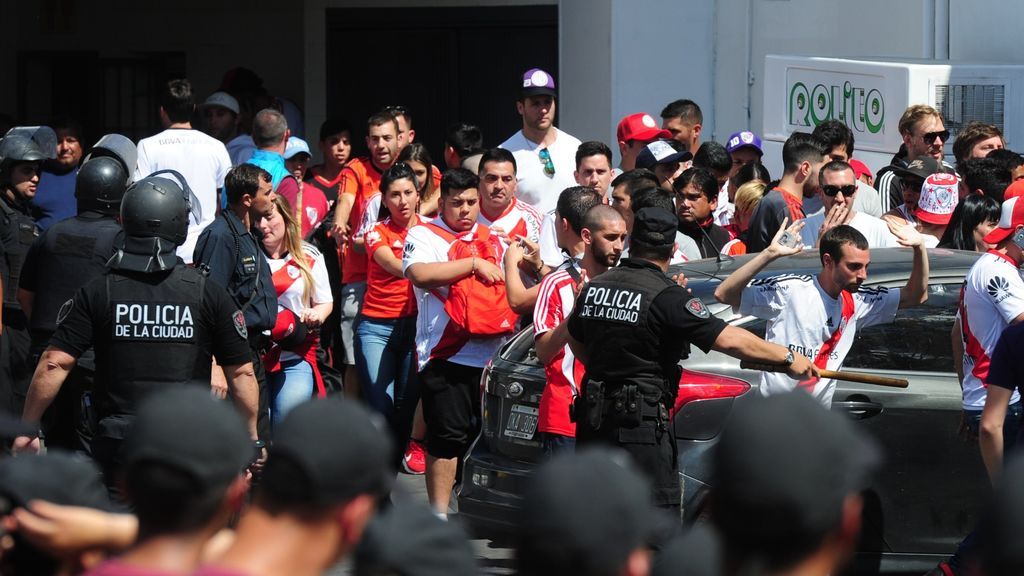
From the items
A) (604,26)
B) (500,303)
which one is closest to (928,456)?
(500,303)

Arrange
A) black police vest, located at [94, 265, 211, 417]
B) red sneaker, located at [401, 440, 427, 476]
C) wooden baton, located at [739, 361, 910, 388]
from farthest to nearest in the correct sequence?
red sneaker, located at [401, 440, 427, 476] < black police vest, located at [94, 265, 211, 417] < wooden baton, located at [739, 361, 910, 388]

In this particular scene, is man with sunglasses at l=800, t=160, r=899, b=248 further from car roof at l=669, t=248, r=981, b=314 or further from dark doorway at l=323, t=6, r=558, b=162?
dark doorway at l=323, t=6, r=558, b=162

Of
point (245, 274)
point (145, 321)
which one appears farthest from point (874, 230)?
point (145, 321)

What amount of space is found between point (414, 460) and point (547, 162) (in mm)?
1909

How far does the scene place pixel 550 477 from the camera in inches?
94.3

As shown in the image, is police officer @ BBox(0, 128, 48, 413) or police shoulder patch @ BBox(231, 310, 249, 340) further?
police officer @ BBox(0, 128, 48, 413)

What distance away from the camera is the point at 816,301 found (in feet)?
19.3

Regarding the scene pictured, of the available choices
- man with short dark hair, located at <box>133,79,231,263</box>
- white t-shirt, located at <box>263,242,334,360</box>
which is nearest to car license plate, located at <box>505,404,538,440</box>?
white t-shirt, located at <box>263,242,334,360</box>

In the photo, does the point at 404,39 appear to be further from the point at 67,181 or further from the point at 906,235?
the point at 906,235

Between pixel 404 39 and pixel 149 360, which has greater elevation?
pixel 404 39

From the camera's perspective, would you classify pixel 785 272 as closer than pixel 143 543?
No

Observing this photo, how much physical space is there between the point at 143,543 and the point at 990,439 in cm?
359

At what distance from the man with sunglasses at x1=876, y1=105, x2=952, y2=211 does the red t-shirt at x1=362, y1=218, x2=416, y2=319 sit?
3036 mm

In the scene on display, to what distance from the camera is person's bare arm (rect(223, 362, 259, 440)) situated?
18.4ft
